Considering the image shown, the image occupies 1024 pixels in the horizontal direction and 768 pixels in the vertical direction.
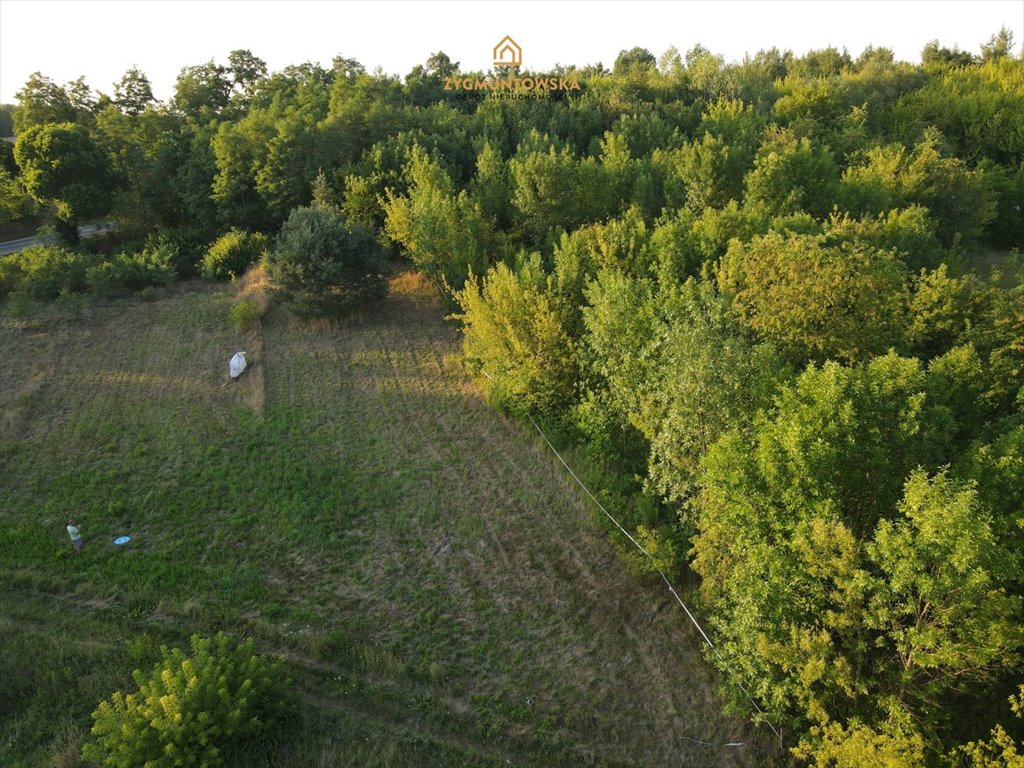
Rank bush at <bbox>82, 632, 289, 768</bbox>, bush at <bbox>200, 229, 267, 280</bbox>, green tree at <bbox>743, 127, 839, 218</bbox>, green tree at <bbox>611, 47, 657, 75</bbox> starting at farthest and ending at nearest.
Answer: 1. green tree at <bbox>611, 47, 657, 75</bbox>
2. bush at <bbox>200, 229, 267, 280</bbox>
3. green tree at <bbox>743, 127, 839, 218</bbox>
4. bush at <bbox>82, 632, 289, 768</bbox>

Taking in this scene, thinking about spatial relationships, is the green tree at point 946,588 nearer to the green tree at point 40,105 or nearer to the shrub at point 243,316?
the shrub at point 243,316

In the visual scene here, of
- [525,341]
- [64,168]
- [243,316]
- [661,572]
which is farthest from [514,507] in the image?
[64,168]

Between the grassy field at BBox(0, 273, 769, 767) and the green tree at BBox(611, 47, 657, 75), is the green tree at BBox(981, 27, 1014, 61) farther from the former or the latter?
the grassy field at BBox(0, 273, 769, 767)

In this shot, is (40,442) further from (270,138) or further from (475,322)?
(270,138)

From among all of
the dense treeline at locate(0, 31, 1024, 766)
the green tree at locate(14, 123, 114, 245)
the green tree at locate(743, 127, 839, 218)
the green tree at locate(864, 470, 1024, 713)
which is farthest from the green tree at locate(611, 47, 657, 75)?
the green tree at locate(864, 470, 1024, 713)

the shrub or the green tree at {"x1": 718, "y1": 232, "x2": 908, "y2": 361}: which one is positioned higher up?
the green tree at {"x1": 718, "y1": 232, "x2": 908, "y2": 361}

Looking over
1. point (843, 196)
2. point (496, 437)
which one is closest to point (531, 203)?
point (496, 437)
